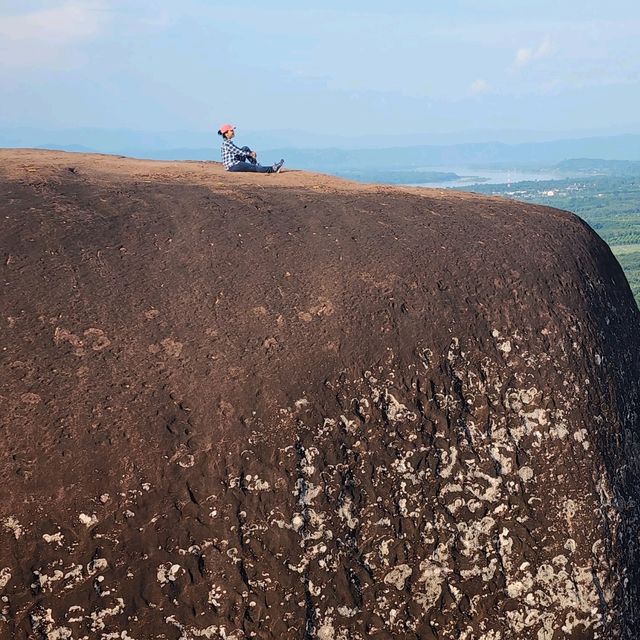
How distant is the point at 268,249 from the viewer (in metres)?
9.30

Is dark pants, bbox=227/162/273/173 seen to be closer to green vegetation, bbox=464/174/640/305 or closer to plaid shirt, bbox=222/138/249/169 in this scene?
plaid shirt, bbox=222/138/249/169

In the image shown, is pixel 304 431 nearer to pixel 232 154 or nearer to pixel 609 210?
pixel 232 154

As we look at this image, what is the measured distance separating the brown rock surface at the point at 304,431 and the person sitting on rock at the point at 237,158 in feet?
14.3

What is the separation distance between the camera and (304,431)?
773 cm

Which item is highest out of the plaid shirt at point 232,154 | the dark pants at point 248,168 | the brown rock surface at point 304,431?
the plaid shirt at point 232,154

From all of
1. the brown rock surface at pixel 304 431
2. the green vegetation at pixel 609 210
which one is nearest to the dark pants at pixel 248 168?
the brown rock surface at pixel 304 431

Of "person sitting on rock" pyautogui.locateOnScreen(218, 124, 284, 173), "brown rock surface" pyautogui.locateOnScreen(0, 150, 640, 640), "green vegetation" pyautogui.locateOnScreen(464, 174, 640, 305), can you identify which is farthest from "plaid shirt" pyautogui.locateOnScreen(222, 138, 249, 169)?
"green vegetation" pyautogui.locateOnScreen(464, 174, 640, 305)

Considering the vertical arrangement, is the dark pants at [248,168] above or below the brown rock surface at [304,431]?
above

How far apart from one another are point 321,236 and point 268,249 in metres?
0.72

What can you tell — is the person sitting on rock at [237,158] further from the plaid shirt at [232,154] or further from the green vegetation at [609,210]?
the green vegetation at [609,210]

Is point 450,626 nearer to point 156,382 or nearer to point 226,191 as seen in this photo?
point 156,382

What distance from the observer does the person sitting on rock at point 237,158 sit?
14117 mm

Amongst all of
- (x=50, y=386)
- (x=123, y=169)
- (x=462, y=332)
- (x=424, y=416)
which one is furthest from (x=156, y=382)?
(x=123, y=169)

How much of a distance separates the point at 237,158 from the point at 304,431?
850 centimetres
